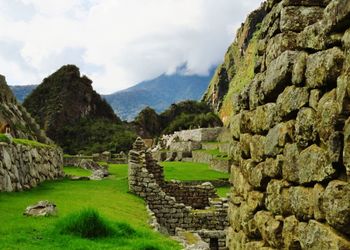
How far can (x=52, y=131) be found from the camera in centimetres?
11331

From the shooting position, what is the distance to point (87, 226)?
12.8 m

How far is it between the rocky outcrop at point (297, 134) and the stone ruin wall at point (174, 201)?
11303mm

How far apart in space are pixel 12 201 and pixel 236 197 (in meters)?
9.96

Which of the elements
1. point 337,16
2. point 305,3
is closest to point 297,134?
point 337,16

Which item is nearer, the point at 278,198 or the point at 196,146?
the point at 278,198

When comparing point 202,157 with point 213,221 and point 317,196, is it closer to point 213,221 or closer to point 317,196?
point 213,221

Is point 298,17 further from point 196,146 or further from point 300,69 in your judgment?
point 196,146

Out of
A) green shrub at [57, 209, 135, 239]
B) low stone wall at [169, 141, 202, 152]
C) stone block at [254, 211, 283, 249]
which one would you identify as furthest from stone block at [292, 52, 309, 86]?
low stone wall at [169, 141, 202, 152]

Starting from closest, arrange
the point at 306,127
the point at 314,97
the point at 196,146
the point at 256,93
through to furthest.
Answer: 1. the point at 314,97
2. the point at 306,127
3. the point at 256,93
4. the point at 196,146

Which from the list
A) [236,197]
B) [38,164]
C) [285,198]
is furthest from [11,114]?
[285,198]

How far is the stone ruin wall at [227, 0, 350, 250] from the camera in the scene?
519 cm

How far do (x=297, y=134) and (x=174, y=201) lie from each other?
16790 mm

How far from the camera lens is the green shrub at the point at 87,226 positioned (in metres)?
12.7

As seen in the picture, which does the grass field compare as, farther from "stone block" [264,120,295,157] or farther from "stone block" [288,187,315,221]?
"stone block" [288,187,315,221]
